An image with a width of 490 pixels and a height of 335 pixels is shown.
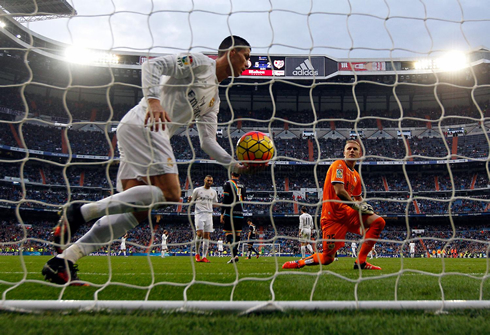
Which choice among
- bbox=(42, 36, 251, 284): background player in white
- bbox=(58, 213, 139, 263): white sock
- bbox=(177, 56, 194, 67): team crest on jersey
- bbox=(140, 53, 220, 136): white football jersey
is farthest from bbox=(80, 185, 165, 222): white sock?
bbox=(177, 56, 194, 67): team crest on jersey

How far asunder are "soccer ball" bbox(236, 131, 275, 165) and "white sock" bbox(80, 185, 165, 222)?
125 cm

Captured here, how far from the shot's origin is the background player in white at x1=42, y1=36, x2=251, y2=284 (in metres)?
→ 2.83

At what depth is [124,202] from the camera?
279 cm

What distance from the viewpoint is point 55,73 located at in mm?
27719

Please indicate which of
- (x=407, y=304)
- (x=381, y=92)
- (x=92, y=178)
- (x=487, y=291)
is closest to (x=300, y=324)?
(x=407, y=304)

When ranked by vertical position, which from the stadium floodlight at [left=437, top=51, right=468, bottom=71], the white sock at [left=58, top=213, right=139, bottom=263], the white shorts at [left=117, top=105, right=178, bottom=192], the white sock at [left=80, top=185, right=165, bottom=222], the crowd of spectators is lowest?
the crowd of spectators

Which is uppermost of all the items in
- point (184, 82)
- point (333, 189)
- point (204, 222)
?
point (184, 82)

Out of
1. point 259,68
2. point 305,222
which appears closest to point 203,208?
point 305,222

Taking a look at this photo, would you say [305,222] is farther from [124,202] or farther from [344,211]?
[124,202]

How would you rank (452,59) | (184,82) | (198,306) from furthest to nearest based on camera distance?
(452,59)
(184,82)
(198,306)

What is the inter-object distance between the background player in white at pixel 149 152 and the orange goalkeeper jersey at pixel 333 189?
192cm

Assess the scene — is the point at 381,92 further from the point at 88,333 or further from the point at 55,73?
the point at 88,333

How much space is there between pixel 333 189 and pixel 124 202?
123 inches

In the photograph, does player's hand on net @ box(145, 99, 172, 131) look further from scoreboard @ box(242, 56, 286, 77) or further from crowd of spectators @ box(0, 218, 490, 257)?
scoreboard @ box(242, 56, 286, 77)
